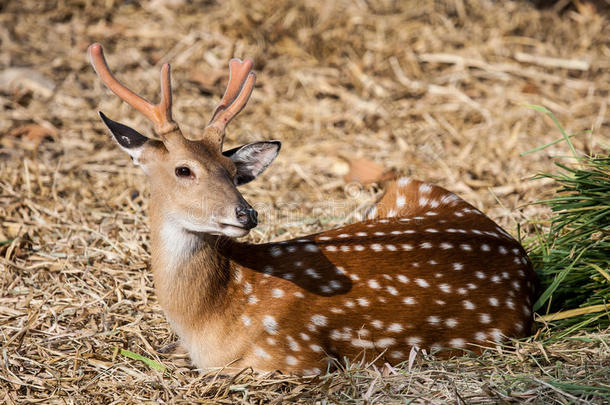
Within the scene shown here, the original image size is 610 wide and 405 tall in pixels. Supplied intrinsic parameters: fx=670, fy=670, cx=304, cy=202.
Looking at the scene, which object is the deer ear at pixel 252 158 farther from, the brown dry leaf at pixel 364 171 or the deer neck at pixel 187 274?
the brown dry leaf at pixel 364 171

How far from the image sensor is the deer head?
3.13 meters

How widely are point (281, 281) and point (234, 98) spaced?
1013mm

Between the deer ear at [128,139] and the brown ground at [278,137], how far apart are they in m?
1.07

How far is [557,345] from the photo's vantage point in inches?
135

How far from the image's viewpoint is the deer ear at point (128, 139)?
330 cm

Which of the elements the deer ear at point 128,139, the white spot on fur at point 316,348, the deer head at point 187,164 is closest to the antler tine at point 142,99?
the deer head at point 187,164

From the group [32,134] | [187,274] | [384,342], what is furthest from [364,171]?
[32,134]

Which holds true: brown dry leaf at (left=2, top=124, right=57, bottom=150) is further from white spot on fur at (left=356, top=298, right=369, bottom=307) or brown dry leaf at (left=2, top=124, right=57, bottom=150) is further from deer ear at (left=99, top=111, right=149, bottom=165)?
white spot on fur at (left=356, top=298, right=369, bottom=307)

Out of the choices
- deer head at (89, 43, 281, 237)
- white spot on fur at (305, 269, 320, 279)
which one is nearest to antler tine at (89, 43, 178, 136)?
deer head at (89, 43, 281, 237)

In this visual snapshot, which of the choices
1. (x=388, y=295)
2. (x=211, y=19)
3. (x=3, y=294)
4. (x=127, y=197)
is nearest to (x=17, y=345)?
(x=3, y=294)

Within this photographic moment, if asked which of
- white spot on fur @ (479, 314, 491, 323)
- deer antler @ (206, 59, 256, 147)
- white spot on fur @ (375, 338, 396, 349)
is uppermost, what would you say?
deer antler @ (206, 59, 256, 147)

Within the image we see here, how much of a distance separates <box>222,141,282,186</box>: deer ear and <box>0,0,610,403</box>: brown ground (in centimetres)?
105

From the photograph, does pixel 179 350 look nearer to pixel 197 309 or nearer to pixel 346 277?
pixel 197 309

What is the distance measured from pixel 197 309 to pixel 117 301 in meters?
0.89
